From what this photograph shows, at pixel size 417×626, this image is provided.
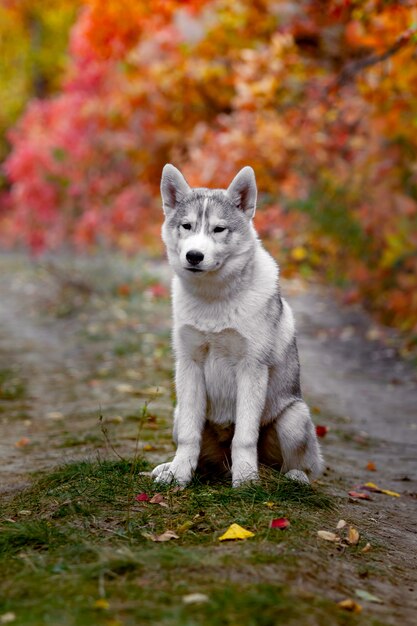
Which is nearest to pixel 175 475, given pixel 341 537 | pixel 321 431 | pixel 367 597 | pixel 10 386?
pixel 341 537

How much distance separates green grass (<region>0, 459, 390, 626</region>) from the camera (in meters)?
3.06

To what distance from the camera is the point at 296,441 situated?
4.91 meters

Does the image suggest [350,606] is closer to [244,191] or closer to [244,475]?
[244,475]

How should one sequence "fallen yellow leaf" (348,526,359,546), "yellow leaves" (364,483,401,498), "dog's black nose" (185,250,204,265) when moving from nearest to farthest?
"fallen yellow leaf" (348,526,359,546)
"dog's black nose" (185,250,204,265)
"yellow leaves" (364,483,401,498)

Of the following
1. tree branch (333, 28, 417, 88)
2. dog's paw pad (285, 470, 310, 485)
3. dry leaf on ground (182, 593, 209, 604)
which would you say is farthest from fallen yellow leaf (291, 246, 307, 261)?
dry leaf on ground (182, 593, 209, 604)

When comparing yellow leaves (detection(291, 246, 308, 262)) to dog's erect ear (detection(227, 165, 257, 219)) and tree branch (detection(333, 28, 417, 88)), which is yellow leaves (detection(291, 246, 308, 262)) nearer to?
tree branch (detection(333, 28, 417, 88))

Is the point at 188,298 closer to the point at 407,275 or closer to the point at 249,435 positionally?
the point at 249,435

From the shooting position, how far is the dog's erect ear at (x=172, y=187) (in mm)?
4715

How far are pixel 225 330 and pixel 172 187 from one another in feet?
2.79

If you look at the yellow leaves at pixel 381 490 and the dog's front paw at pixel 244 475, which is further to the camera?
the yellow leaves at pixel 381 490

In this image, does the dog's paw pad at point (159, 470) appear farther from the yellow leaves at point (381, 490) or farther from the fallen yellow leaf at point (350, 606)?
the fallen yellow leaf at point (350, 606)

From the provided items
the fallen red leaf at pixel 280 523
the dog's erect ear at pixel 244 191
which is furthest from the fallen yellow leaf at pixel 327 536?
the dog's erect ear at pixel 244 191

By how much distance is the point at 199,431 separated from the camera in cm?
480

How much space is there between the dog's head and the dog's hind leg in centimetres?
94
